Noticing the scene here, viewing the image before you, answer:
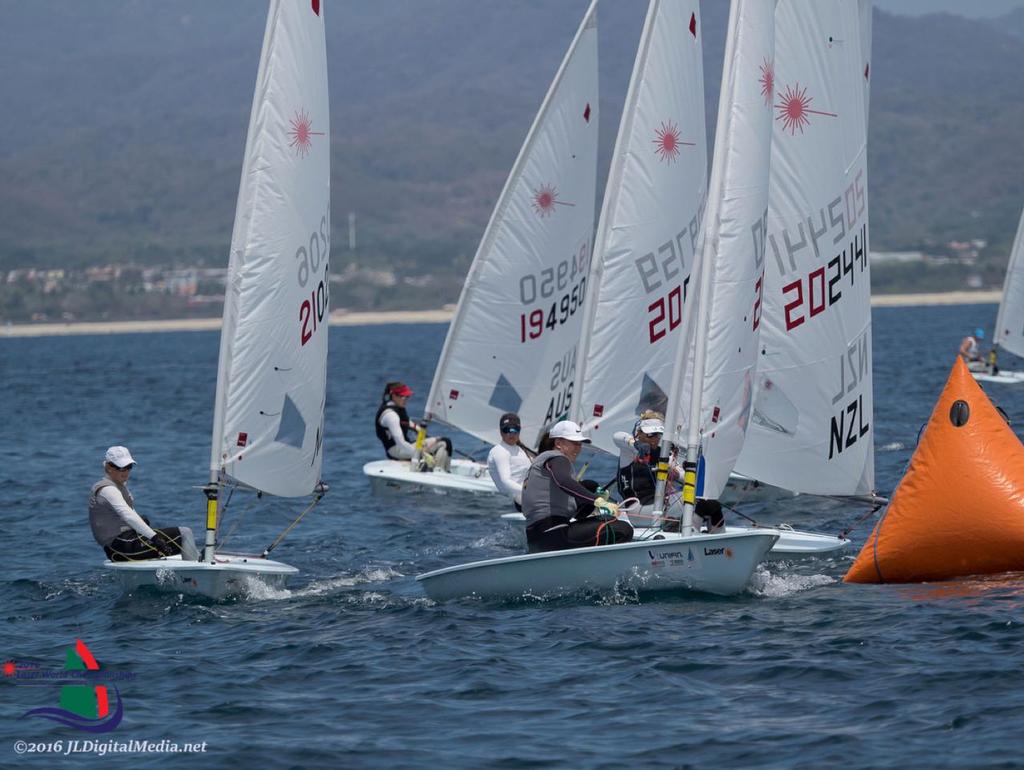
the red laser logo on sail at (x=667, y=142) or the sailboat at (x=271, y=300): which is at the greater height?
the red laser logo on sail at (x=667, y=142)

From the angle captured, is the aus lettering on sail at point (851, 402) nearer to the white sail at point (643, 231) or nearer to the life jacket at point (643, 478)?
the life jacket at point (643, 478)

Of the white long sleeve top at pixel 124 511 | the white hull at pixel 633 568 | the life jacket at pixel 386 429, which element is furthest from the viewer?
the life jacket at pixel 386 429

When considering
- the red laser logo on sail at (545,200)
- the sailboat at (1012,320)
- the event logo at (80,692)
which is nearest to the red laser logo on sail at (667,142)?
the red laser logo on sail at (545,200)

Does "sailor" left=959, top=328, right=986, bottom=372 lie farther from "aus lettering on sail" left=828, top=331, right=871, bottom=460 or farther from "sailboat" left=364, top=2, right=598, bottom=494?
"aus lettering on sail" left=828, top=331, right=871, bottom=460

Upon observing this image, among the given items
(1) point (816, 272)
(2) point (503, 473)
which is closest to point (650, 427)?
(2) point (503, 473)

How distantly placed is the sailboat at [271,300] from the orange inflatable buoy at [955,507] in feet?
16.3

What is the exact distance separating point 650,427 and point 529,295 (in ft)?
17.7

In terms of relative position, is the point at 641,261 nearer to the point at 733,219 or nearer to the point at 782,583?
the point at 733,219

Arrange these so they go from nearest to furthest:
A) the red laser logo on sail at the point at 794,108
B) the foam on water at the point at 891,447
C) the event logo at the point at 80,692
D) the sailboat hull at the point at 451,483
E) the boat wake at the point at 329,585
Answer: the event logo at the point at 80,692
the boat wake at the point at 329,585
the red laser logo on sail at the point at 794,108
the sailboat hull at the point at 451,483
the foam on water at the point at 891,447

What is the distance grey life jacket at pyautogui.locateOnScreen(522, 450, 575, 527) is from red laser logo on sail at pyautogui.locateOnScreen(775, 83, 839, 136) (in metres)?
3.49

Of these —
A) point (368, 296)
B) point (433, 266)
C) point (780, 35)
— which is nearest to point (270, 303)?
point (780, 35)

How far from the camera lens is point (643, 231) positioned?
18312 millimetres

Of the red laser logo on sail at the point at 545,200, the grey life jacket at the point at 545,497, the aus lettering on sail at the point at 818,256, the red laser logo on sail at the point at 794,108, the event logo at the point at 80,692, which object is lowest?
the event logo at the point at 80,692

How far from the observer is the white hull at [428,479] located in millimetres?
20516
